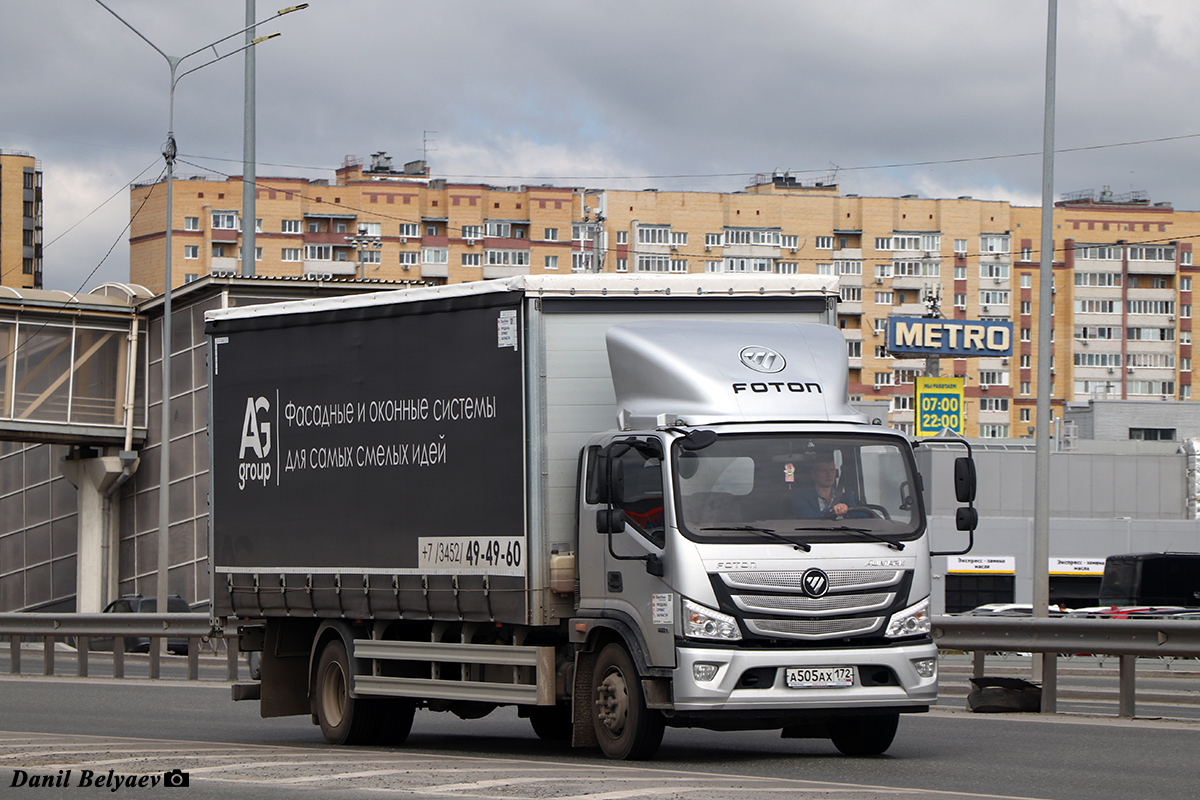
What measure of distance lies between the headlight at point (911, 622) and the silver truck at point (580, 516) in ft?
0.06

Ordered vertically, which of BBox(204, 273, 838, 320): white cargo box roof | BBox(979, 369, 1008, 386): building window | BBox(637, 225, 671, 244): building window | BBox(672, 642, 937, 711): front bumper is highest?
BBox(637, 225, 671, 244): building window

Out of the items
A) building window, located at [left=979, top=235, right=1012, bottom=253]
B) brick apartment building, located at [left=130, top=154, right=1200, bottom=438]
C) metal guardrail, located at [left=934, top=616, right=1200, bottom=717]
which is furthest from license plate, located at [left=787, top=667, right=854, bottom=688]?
building window, located at [left=979, top=235, right=1012, bottom=253]

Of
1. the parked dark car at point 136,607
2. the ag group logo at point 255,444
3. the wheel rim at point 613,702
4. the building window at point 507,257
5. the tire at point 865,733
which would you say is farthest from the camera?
the building window at point 507,257

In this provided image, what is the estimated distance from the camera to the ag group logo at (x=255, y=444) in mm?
14336

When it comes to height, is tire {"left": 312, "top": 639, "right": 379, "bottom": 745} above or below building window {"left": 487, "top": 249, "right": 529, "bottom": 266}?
below

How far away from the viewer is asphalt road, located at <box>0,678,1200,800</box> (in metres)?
9.52

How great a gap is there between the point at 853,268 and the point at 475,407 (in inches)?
4337

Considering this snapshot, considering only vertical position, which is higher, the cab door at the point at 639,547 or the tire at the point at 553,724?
the cab door at the point at 639,547

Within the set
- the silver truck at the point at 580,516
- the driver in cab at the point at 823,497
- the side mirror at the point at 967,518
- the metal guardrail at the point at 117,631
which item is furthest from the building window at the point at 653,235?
the driver in cab at the point at 823,497

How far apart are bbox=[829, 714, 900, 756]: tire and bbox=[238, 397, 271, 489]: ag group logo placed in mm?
5241

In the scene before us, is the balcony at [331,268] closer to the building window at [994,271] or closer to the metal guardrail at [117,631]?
the building window at [994,271]

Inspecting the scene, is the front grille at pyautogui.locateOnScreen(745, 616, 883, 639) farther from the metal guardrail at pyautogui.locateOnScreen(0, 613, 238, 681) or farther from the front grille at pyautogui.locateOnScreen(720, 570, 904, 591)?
the metal guardrail at pyautogui.locateOnScreen(0, 613, 238, 681)

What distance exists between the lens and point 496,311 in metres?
12.2

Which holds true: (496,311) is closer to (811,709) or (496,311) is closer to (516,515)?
(516,515)
